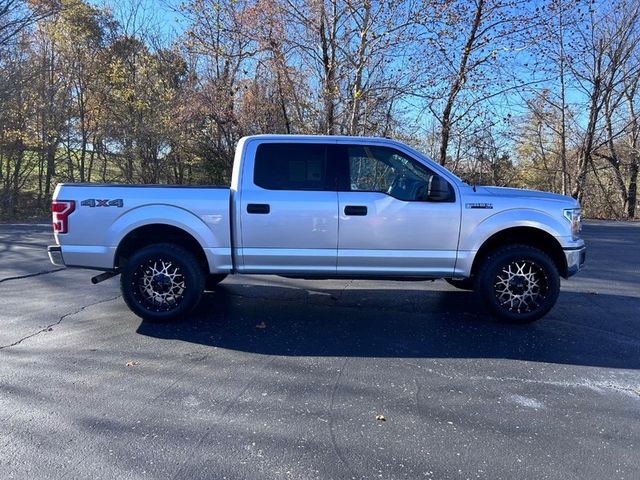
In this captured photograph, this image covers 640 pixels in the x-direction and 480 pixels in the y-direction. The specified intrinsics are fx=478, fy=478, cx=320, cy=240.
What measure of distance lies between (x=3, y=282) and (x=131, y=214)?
340 centimetres

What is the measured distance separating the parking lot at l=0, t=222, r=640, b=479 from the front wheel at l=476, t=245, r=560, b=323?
0.22 metres

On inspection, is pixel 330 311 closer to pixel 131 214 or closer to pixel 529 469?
pixel 131 214

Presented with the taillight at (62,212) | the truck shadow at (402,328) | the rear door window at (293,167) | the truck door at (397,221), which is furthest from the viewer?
the rear door window at (293,167)

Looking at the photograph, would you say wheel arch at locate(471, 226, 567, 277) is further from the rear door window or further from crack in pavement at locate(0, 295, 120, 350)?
crack in pavement at locate(0, 295, 120, 350)

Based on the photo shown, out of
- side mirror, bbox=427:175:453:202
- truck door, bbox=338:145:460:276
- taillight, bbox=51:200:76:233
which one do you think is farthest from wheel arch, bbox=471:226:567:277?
taillight, bbox=51:200:76:233

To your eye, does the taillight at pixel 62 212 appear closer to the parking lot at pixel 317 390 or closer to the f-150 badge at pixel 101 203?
the f-150 badge at pixel 101 203

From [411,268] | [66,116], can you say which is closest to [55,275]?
[411,268]

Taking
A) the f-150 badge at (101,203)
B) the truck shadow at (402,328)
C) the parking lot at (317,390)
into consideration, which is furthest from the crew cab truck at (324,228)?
the parking lot at (317,390)

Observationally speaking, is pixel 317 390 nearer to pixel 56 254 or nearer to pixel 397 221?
pixel 397 221

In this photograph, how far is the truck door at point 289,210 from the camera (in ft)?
16.9

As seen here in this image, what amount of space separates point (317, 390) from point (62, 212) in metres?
3.35

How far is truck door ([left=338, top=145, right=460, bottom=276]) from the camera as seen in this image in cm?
515

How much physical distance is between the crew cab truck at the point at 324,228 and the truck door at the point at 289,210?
0.01m

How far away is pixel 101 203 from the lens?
16.7 feet
